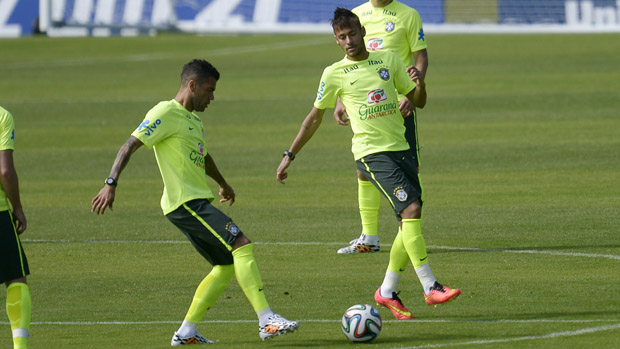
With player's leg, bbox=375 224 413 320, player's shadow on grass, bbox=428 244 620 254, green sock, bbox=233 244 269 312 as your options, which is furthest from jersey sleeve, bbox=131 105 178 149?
player's shadow on grass, bbox=428 244 620 254

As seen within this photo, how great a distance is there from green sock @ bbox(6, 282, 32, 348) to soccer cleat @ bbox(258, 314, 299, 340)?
1.69 m

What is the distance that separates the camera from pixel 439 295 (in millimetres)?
8406

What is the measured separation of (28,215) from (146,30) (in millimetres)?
32622

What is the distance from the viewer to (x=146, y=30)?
46.5 m

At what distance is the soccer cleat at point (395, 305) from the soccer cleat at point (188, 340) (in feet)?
5.26

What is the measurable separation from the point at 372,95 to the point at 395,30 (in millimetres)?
2543

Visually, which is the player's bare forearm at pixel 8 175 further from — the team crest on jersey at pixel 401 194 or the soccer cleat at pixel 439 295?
the soccer cleat at pixel 439 295

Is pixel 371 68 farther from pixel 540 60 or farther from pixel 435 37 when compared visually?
pixel 435 37

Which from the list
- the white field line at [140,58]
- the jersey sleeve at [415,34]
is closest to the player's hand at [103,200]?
the jersey sleeve at [415,34]

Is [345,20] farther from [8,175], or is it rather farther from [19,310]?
[19,310]

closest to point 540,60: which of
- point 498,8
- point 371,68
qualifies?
point 498,8

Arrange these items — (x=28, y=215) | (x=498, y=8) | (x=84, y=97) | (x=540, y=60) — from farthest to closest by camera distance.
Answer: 1. (x=498, y=8)
2. (x=540, y=60)
3. (x=84, y=97)
4. (x=28, y=215)

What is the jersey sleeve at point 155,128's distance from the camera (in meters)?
7.86

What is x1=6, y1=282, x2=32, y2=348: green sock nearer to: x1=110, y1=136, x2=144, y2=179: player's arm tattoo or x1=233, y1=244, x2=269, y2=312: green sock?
x1=110, y1=136, x2=144, y2=179: player's arm tattoo
